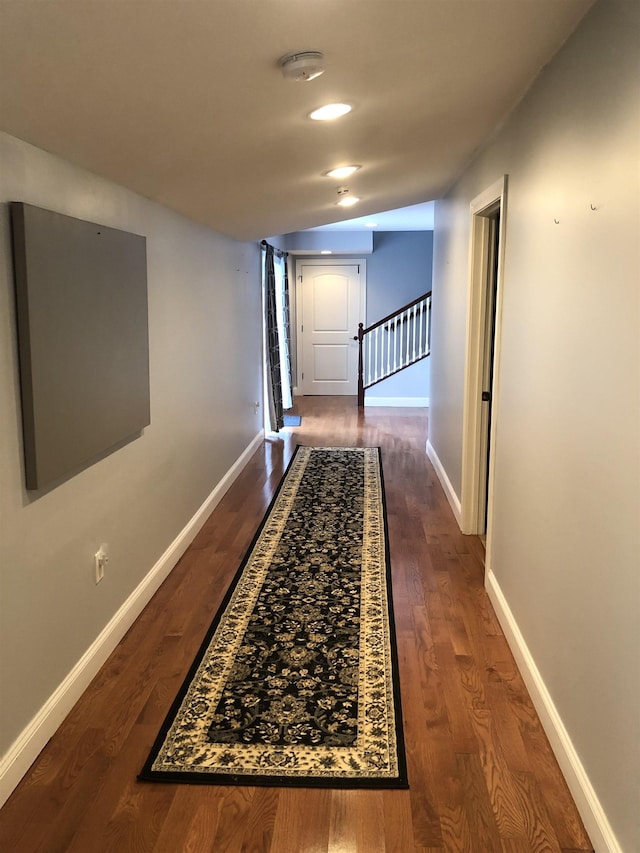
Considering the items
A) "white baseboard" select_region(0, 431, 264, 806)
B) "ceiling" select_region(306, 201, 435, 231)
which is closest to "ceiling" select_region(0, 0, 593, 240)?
"white baseboard" select_region(0, 431, 264, 806)

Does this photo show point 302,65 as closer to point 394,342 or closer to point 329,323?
point 394,342

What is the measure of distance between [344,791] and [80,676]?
41.9 inches

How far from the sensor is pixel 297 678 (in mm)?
2469

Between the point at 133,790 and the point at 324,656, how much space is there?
0.93m

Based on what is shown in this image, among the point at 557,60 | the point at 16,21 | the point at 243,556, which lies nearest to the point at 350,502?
the point at 243,556

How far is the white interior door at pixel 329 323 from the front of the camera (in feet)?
30.4

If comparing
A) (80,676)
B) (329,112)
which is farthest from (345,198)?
(80,676)

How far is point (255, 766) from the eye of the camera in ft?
6.56

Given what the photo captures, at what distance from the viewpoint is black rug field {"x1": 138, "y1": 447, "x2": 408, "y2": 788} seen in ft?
6.57

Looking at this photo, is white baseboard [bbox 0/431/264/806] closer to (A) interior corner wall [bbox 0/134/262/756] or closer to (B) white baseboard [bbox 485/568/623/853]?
(A) interior corner wall [bbox 0/134/262/756]

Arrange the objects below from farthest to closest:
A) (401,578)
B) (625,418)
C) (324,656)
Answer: (401,578) → (324,656) → (625,418)

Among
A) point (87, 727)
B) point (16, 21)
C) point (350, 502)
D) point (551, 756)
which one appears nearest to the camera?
point (16, 21)

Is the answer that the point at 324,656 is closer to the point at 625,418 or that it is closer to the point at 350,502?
the point at 625,418

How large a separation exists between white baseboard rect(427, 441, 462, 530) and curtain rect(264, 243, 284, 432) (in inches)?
66.6
